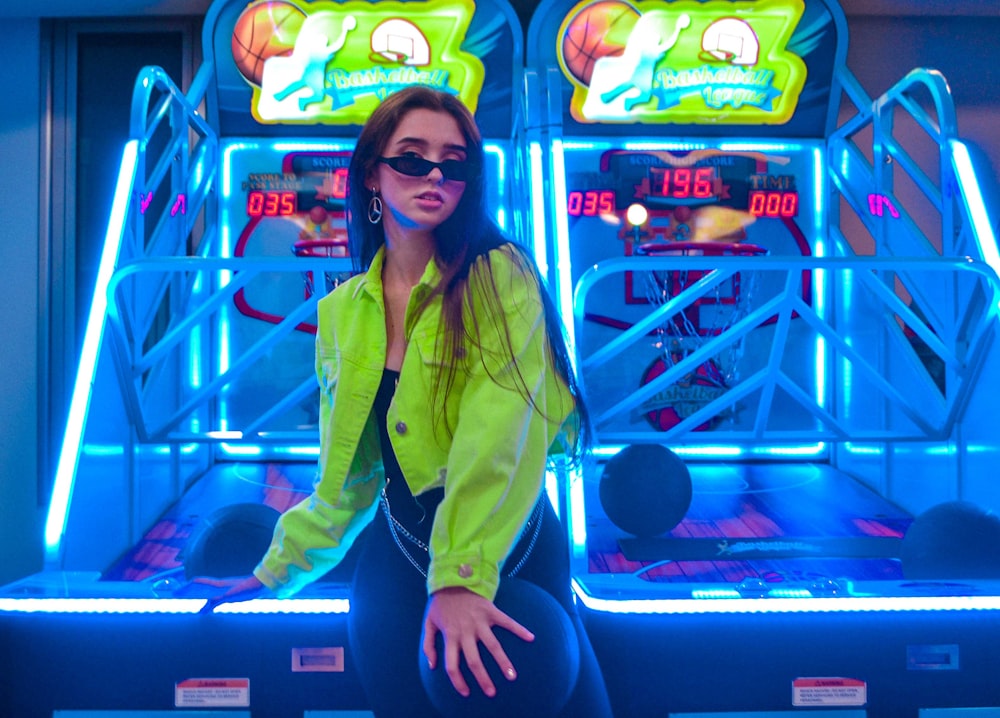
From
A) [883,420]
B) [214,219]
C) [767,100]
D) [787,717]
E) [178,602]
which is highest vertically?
[767,100]

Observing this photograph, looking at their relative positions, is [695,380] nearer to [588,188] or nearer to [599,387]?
[599,387]

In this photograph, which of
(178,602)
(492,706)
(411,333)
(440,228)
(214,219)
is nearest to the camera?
(492,706)

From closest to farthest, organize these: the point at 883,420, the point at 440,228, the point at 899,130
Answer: the point at 440,228 < the point at 883,420 < the point at 899,130

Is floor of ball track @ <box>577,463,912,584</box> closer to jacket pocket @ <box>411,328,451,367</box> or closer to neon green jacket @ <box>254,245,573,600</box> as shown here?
neon green jacket @ <box>254,245,573,600</box>

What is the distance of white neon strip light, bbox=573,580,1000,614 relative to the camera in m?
2.02

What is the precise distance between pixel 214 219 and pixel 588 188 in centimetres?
165

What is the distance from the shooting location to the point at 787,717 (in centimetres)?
206

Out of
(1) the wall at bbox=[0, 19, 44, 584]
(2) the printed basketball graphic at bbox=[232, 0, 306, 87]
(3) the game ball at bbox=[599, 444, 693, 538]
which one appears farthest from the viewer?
(1) the wall at bbox=[0, 19, 44, 584]

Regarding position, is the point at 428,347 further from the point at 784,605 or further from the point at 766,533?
the point at 766,533

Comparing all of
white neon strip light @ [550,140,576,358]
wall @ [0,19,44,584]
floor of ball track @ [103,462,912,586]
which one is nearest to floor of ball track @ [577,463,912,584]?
floor of ball track @ [103,462,912,586]

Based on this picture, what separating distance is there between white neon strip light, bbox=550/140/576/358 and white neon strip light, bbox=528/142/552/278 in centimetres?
4

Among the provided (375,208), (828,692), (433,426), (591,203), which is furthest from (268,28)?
(828,692)

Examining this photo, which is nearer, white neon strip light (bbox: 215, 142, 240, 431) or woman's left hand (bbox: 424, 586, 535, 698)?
woman's left hand (bbox: 424, 586, 535, 698)

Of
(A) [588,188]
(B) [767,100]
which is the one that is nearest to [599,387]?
(A) [588,188]
